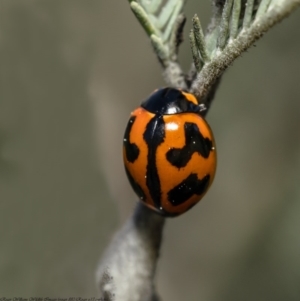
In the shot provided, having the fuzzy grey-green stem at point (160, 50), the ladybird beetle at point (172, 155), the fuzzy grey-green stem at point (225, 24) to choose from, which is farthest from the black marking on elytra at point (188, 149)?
the fuzzy grey-green stem at point (225, 24)

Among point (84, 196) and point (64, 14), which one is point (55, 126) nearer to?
point (84, 196)

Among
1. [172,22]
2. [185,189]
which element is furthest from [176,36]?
[185,189]

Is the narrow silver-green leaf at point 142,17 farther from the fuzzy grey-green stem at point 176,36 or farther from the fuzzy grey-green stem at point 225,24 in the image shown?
the fuzzy grey-green stem at point 225,24

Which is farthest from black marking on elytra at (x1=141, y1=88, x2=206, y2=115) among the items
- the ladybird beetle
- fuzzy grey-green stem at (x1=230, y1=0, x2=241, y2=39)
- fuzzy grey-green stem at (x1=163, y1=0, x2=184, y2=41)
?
fuzzy grey-green stem at (x1=230, y1=0, x2=241, y2=39)

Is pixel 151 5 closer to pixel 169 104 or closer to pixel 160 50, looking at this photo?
pixel 160 50

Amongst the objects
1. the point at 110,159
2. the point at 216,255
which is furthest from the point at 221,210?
the point at 110,159

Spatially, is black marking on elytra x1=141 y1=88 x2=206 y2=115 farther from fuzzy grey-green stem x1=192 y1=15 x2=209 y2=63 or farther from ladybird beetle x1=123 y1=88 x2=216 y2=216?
fuzzy grey-green stem x1=192 y1=15 x2=209 y2=63
